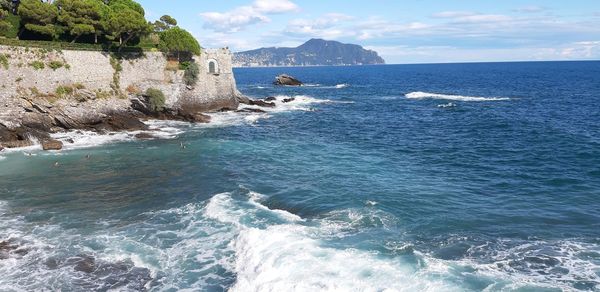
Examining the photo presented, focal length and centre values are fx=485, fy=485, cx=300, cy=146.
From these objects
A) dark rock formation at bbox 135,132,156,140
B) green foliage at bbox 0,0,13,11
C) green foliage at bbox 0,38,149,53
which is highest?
green foliage at bbox 0,0,13,11

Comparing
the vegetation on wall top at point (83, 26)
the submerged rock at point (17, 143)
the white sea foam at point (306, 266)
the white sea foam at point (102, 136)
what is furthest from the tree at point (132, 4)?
the white sea foam at point (306, 266)

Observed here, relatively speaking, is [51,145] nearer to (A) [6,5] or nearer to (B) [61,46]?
(B) [61,46]

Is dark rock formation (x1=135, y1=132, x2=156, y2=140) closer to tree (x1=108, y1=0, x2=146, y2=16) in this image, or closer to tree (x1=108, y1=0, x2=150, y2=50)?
tree (x1=108, y1=0, x2=150, y2=50)

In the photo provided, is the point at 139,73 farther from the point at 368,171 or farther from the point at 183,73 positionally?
the point at 368,171

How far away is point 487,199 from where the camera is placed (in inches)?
1005

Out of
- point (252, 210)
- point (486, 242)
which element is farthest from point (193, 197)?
point (486, 242)

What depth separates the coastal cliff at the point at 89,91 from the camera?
40853 mm

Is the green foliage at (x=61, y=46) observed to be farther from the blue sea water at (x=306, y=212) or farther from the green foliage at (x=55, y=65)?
the blue sea water at (x=306, y=212)

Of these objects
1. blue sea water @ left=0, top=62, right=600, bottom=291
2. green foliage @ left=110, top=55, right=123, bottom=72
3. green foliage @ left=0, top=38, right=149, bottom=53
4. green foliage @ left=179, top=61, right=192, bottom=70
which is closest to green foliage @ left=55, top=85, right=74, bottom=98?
green foliage @ left=0, top=38, right=149, bottom=53

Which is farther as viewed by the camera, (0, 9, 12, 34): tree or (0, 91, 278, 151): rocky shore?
(0, 9, 12, 34): tree

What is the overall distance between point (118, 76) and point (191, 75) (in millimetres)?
8065

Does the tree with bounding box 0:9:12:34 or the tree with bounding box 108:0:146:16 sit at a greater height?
the tree with bounding box 108:0:146:16

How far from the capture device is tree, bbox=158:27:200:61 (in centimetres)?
5653

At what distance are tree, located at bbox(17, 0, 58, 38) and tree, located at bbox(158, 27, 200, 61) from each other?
39.5 feet
